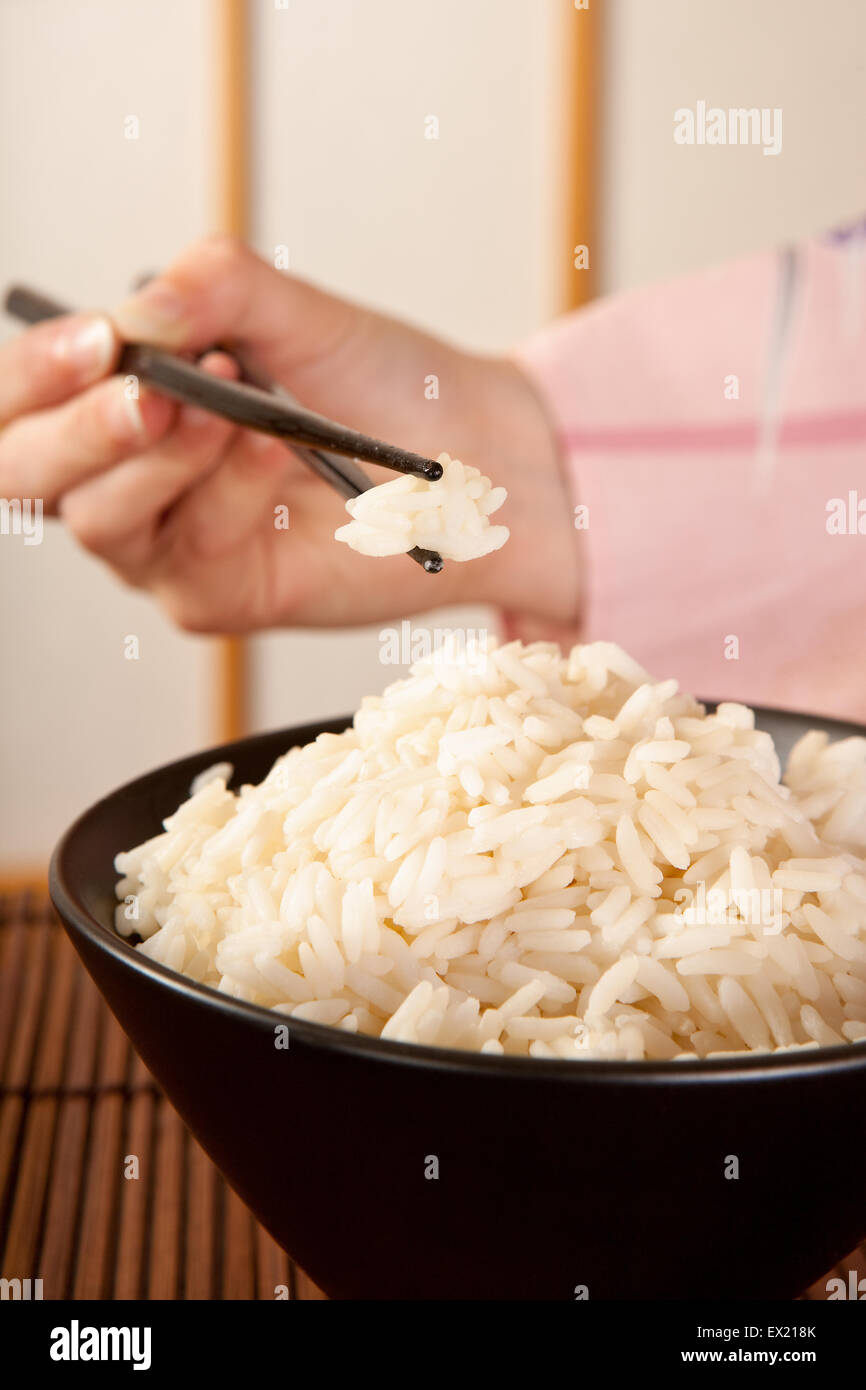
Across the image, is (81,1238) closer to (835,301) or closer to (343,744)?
(343,744)

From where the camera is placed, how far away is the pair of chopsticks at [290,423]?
1.89ft

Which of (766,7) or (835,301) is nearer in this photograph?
(835,301)

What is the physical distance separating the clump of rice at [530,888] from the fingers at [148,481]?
60 centimetres

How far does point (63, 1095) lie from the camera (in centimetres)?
78

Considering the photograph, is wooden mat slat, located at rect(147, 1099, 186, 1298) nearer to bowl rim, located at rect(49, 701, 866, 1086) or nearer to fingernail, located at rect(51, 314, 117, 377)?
bowl rim, located at rect(49, 701, 866, 1086)

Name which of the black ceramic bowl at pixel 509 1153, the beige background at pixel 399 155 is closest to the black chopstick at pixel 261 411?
the black ceramic bowl at pixel 509 1153

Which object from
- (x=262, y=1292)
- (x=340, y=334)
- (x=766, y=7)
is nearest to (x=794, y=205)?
(x=766, y=7)

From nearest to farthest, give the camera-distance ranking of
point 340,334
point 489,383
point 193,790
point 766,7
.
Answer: point 193,790 → point 340,334 → point 489,383 → point 766,7

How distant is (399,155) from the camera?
97.4 inches

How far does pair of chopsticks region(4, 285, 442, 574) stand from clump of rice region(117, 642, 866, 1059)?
0.10 m

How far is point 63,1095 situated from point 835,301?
3.92ft

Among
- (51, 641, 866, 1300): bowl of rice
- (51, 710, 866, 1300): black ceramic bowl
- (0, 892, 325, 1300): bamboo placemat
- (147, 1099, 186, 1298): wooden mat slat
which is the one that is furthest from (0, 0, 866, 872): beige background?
(51, 710, 866, 1300): black ceramic bowl

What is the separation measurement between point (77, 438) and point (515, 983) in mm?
777

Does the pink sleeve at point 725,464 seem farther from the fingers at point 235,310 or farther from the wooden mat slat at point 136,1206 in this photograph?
the wooden mat slat at point 136,1206
